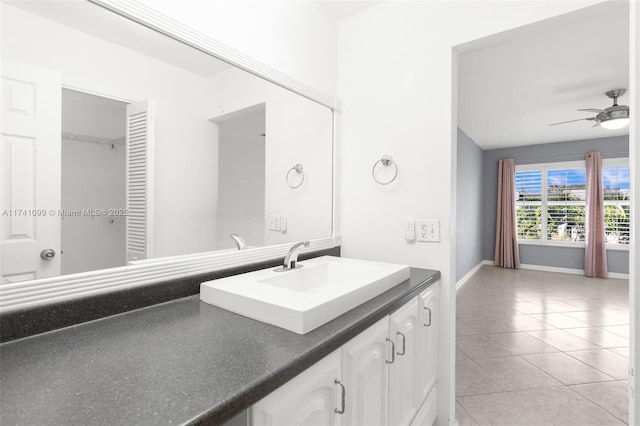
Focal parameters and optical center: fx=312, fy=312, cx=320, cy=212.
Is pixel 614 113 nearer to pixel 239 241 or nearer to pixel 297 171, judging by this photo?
pixel 297 171

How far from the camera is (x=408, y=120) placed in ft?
5.77

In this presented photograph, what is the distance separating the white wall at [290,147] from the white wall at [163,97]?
0.42 feet

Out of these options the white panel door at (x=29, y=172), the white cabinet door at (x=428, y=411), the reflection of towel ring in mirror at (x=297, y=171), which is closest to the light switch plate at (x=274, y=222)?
the reflection of towel ring in mirror at (x=297, y=171)

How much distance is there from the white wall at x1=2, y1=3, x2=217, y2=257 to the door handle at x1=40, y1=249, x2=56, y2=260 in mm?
297

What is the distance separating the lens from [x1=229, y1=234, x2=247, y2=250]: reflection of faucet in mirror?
55.5 inches

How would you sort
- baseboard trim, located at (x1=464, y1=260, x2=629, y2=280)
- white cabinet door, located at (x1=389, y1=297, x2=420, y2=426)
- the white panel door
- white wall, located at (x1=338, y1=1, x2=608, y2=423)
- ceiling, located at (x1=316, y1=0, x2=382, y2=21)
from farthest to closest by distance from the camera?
baseboard trim, located at (x1=464, y1=260, x2=629, y2=280), ceiling, located at (x1=316, y1=0, x2=382, y2=21), white wall, located at (x1=338, y1=1, x2=608, y2=423), white cabinet door, located at (x1=389, y1=297, x2=420, y2=426), the white panel door

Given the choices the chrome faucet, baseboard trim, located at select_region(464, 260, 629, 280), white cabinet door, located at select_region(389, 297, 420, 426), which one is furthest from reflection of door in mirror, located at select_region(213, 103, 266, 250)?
baseboard trim, located at select_region(464, 260, 629, 280)

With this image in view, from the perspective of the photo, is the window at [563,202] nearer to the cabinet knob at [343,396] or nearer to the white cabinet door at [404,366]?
the white cabinet door at [404,366]

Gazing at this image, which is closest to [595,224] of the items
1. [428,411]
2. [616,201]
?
[616,201]

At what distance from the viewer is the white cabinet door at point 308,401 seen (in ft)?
2.11

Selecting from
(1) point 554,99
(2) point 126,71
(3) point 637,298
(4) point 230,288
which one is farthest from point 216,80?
(1) point 554,99

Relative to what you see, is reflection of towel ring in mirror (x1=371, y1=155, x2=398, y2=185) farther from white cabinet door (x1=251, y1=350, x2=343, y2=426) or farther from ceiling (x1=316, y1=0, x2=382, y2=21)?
white cabinet door (x1=251, y1=350, x2=343, y2=426)

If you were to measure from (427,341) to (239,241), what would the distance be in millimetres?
1004

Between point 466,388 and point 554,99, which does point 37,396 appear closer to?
point 466,388
